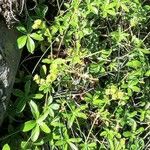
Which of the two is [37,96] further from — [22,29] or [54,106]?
[22,29]

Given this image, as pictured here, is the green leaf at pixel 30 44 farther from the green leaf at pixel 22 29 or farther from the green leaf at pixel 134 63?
the green leaf at pixel 134 63

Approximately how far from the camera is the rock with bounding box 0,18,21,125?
6.15ft

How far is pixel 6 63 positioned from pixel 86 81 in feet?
1.52

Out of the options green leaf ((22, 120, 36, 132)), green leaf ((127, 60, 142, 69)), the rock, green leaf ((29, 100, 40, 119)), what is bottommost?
green leaf ((127, 60, 142, 69))

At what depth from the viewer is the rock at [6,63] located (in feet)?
6.15

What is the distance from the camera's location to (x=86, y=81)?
214 centimetres

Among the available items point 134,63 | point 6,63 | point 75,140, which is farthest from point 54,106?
point 134,63

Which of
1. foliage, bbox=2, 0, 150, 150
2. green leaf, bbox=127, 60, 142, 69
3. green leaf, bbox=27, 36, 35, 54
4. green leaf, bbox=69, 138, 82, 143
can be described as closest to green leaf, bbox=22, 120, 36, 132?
foliage, bbox=2, 0, 150, 150

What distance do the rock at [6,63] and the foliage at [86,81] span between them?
0.05 metres

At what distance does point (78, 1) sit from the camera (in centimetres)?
219

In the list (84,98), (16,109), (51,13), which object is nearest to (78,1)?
(51,13)

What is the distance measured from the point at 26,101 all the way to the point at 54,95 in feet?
0.55

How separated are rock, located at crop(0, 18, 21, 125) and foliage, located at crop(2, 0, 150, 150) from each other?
0.05m

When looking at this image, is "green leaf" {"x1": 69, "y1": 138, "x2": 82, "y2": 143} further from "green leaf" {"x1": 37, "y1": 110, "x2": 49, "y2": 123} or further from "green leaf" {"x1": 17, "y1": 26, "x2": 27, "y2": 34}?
"green leaf" {"x1": 17, "y1": 26, "x2": 27, "y2": 34}
